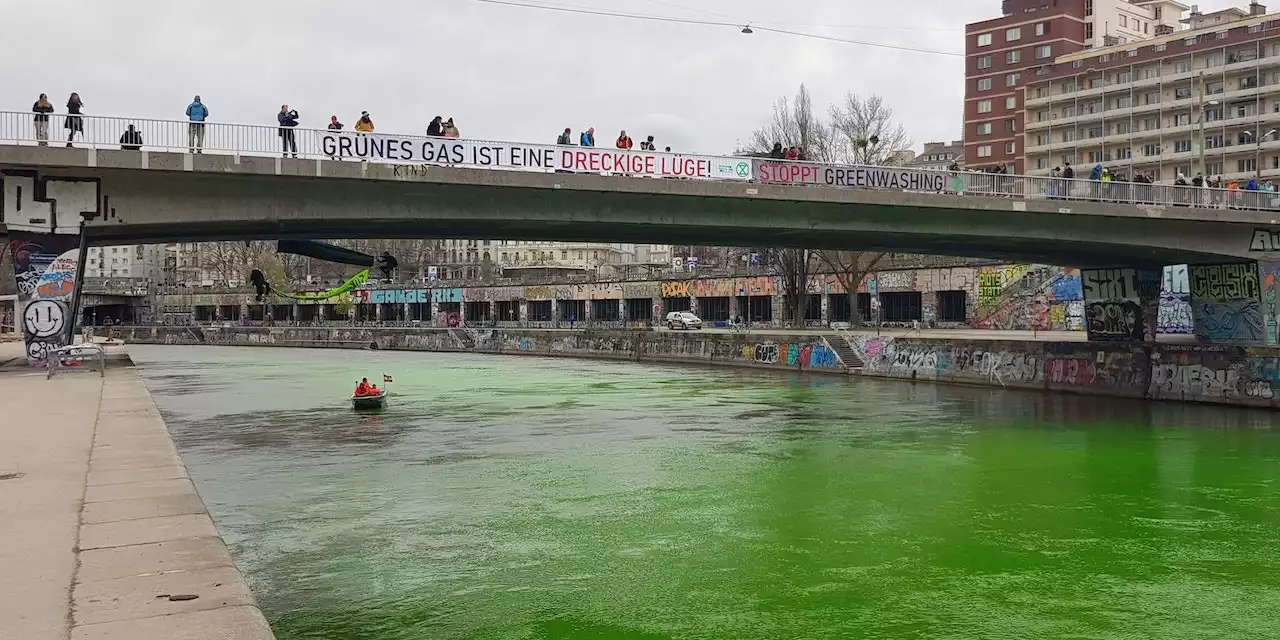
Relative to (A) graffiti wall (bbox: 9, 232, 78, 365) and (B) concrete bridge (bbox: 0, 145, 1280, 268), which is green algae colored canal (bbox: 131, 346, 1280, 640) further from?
(B) concrete bridge (bbox: 0, 145, 1280, 268)

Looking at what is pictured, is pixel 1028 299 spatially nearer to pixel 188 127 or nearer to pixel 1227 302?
pixel 1227 302

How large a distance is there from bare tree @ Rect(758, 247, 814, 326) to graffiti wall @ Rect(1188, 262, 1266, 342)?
116 ft

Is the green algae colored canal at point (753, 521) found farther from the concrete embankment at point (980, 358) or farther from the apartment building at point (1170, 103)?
the apartment building at point (1170, 103)

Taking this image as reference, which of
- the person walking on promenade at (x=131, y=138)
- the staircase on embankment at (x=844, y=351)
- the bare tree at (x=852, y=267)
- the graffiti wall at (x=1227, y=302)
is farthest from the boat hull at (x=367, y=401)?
the bare tree at (x=852, y=267)

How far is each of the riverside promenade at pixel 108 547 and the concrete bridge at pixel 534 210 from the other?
9.14 meters

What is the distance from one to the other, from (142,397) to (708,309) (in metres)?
74.0

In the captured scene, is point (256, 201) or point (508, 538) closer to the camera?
point (508, 538)

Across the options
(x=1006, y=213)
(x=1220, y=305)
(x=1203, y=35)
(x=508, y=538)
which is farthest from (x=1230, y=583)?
(x=1203, y=35)

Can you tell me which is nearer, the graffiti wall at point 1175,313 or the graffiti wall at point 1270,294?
the graffiti wall at point 1270,294

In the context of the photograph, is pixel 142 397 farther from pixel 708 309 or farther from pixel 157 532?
pixel 708 309

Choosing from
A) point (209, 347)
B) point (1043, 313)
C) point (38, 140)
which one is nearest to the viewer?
point (38, 140)

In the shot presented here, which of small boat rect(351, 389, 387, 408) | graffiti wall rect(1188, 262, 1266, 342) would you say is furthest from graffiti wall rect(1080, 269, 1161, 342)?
small boat rect(351, 389, 387, 408)

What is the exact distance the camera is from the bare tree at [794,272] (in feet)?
261

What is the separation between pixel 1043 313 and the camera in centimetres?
7050
